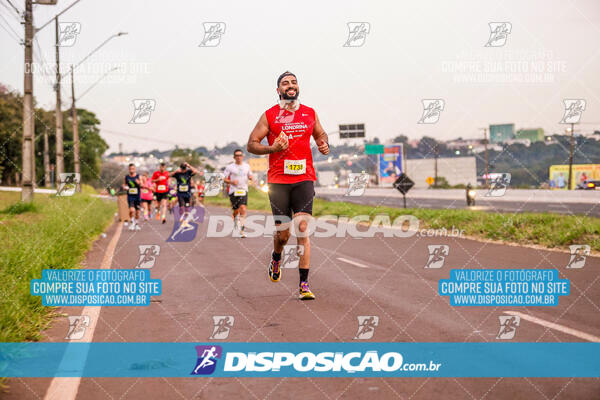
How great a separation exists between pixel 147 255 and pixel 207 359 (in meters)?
7.68

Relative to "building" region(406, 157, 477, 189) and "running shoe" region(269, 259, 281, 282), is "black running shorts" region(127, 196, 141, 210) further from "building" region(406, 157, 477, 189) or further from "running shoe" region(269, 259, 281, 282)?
"building" region(406, 157, 477, 189)

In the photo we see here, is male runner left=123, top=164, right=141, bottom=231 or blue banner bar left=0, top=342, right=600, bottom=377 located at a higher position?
male runner left=123, top=164, right=141, bottom=231

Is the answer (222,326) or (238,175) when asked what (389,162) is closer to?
(238,175)

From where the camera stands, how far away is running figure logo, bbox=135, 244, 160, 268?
10.7 metres

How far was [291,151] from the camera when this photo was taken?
686cm

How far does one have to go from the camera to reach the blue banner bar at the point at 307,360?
14.4 ft

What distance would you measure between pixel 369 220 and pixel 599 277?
44.4ft

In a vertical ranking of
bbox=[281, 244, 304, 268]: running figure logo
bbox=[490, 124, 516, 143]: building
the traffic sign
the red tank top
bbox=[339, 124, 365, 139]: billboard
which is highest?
bbox=[490, 124, 516, 143]: building

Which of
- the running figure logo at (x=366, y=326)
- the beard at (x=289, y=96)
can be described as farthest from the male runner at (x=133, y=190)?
the running figure logo at (x=366, y=326)

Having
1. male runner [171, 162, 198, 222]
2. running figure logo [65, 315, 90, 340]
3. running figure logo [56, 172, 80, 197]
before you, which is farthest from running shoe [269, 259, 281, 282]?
running figure logo [56, 172, 80, 197]

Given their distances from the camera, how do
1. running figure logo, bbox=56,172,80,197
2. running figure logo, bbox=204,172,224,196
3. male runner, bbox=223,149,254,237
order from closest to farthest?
male runner, bbox=223,149,254,237 → running figure logo, bbox=204,172,224,196 → running figure logo, bbox=56,172,80,197

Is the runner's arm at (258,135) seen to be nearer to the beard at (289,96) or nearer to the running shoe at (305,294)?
the beard at (289,96)

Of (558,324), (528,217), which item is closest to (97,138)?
(528,217)

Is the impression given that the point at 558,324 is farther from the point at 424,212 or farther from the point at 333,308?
the point at 424,212
